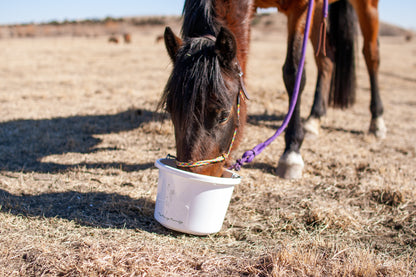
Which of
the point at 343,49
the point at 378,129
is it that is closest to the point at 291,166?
the point at 378,129

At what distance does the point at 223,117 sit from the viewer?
84.4 inches

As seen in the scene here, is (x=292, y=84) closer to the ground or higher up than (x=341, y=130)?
higher up

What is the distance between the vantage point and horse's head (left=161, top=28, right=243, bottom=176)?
1999 millimetres

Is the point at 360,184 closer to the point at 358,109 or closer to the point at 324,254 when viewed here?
the point at 324,254

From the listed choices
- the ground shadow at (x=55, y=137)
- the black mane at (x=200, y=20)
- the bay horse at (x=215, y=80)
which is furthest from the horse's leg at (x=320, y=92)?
the black mane at (x=200, y=20)

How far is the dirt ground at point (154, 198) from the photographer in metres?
1.84

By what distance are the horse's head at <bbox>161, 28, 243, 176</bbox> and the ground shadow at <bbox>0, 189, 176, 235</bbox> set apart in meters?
0.62

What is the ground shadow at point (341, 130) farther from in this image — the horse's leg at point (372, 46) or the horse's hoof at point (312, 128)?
the horse's hoof at point (312, 128)

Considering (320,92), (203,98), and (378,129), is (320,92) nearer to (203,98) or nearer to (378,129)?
(378,129)

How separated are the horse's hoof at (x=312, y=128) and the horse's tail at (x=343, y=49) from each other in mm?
893

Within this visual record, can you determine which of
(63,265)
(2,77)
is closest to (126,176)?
(63,265)

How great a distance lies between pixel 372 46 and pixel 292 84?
2323 mm

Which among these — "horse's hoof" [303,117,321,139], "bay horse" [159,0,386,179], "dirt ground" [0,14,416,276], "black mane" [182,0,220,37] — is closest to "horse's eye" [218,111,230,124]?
"bay horse" [159,0,386,179]

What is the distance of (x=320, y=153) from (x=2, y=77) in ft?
26.7
